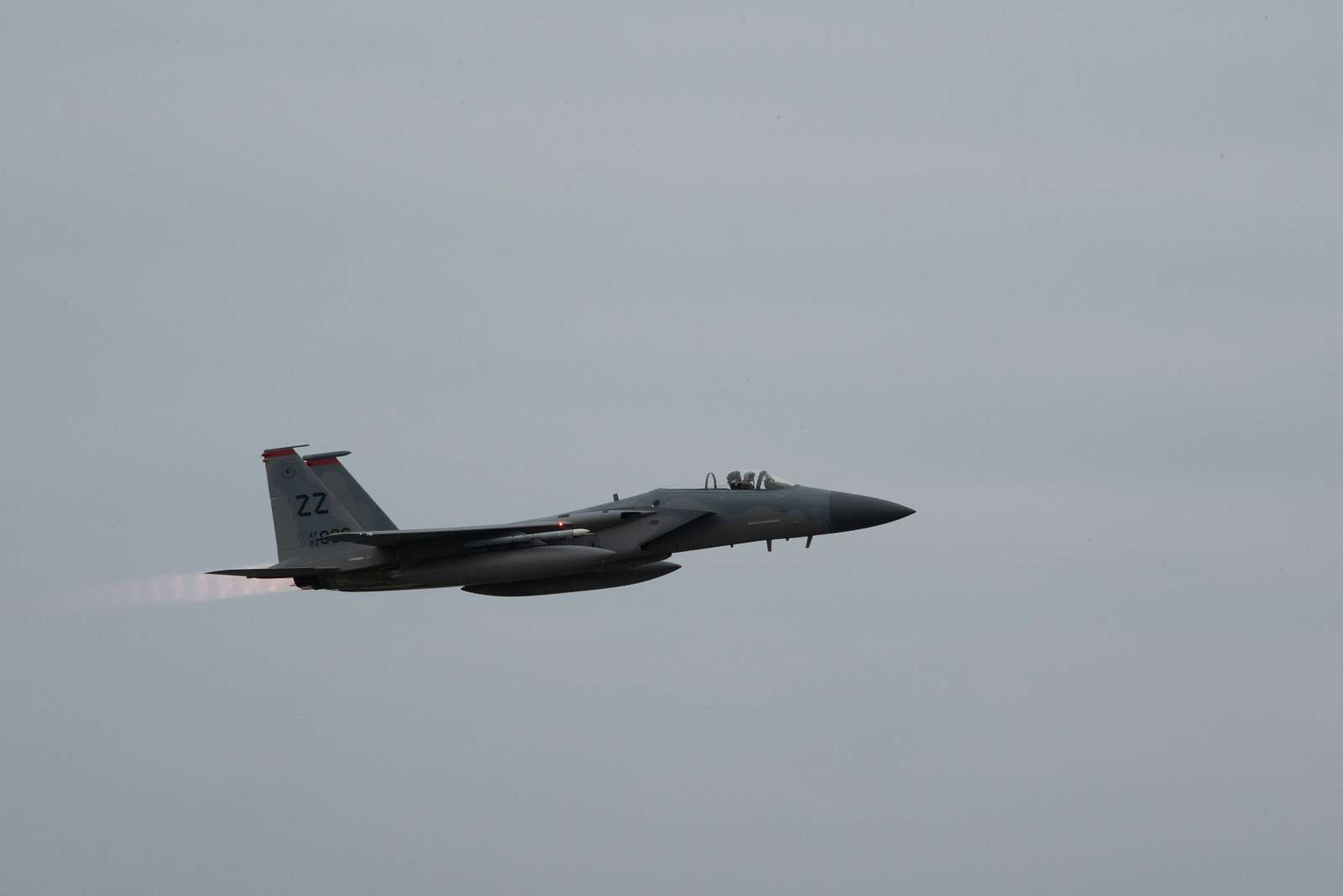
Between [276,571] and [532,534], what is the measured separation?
6.55 meters

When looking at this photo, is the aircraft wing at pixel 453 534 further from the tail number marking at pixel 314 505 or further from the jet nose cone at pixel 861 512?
the jet nose cone at pixel 861 512

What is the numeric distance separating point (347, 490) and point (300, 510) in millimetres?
1419

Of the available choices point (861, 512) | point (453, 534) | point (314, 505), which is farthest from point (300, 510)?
point (861, 512)

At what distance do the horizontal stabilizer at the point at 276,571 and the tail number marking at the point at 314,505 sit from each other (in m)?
1.53

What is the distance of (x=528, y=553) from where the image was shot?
46.4 m

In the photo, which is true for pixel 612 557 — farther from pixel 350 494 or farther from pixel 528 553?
pixel 350 494

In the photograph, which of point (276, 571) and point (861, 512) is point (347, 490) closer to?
point (276, 571)

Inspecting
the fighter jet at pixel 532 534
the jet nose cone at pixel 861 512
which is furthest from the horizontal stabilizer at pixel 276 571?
the jet nose cone at pixel 861 512

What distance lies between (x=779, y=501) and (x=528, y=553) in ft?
21.2

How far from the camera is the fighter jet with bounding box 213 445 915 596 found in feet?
153

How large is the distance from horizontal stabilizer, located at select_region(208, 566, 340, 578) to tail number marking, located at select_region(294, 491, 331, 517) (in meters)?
1.53

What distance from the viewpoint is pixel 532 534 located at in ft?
154

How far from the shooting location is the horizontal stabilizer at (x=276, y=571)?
1847 inches

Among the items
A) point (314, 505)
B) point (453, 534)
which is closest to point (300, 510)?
point (314, 505)
